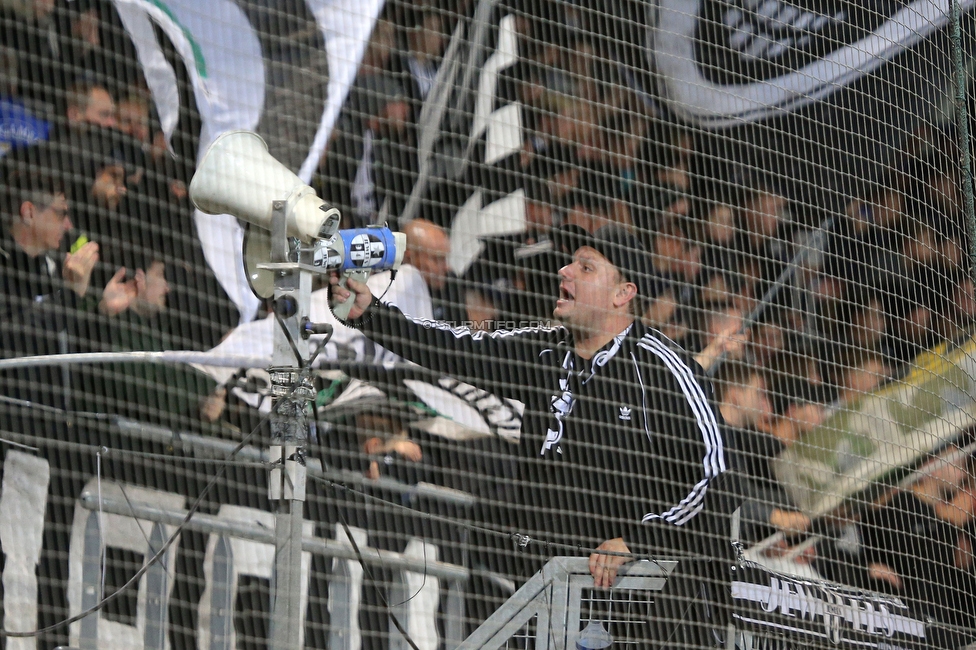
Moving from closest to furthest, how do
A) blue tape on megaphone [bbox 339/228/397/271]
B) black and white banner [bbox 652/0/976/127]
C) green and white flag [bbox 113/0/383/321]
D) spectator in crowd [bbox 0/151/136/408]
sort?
blue tape on megaphone [bbox 339/228/397/271] < spectator in crowd [bbox 0/151/136/408] < green and white flag [bbox 113/0/383/321] < black and white banner [bbox 652/0/976/127]

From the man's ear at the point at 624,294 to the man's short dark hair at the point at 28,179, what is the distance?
1543 millimetres

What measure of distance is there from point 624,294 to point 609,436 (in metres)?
0.41

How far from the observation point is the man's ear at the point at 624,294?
354 cm

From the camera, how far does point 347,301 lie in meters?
2.84

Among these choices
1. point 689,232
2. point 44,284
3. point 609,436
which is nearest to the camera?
point 44,284

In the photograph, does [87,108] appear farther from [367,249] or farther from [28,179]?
[367,249]

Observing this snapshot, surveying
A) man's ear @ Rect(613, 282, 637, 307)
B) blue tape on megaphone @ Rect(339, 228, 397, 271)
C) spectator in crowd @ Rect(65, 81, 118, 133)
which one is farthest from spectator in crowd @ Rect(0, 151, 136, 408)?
man's ear @ Rect(613, 282, 637, 307)

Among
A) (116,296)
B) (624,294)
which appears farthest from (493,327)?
(116,296)

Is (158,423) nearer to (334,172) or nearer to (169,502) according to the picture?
(169,502)

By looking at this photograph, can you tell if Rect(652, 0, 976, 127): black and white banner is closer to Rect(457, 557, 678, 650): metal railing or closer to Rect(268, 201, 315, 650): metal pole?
Rect(457, 557, 678, 650): metal railing

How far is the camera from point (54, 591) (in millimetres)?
2996

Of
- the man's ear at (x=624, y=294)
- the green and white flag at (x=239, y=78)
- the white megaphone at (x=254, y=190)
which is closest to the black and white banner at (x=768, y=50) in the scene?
the man's ear at (x=624, y=294)

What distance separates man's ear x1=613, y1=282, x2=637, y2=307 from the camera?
354 cm

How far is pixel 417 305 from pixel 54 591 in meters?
1.45
